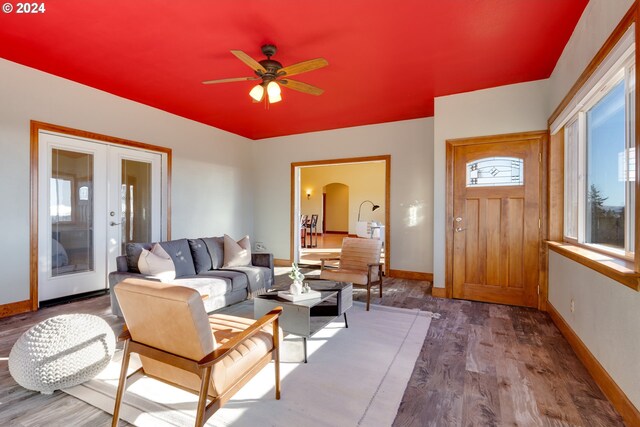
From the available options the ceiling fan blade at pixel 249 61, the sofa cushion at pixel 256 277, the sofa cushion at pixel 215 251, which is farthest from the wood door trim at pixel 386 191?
the ceiling fan blade at pixel 249 61

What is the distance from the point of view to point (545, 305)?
3791mm

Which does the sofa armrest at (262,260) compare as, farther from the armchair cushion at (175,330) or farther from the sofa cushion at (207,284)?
the armchair cushion at (175,330)

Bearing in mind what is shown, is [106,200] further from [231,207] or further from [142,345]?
[142,345]

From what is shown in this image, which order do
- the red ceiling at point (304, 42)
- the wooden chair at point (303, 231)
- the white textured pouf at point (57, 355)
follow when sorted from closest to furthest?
the white textured pouf at point (57, 355)
the red ceiling at point (304, 42)
the wooden chair at point (303, 231)

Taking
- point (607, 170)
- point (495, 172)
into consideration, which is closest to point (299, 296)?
point (607, 170)

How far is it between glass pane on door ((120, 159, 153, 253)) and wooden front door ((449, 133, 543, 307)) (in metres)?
4.77

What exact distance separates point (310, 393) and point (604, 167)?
2983mm

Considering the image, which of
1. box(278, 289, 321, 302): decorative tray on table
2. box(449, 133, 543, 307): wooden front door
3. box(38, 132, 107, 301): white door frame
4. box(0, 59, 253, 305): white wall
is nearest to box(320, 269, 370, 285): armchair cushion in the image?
box(278, 289, 321, 302): decorative tray on table

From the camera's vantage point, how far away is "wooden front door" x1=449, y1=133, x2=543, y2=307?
394 centimetres

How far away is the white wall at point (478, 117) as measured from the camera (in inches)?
155

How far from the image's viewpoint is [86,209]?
439 centimetres

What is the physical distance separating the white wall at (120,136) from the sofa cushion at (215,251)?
151 centimetres

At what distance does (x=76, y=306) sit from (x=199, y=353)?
136 inches

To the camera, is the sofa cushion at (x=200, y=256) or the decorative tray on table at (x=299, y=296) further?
the sofa cushion at (x=200, y=256)
